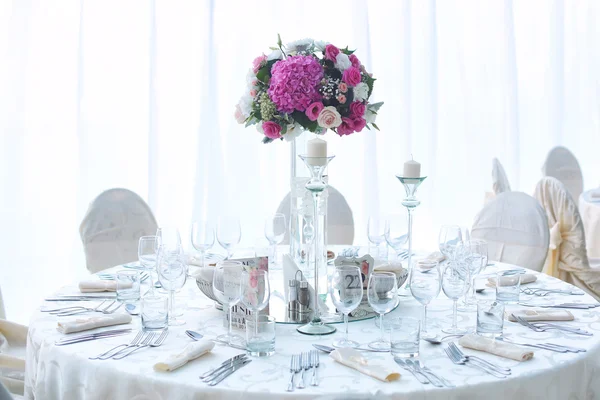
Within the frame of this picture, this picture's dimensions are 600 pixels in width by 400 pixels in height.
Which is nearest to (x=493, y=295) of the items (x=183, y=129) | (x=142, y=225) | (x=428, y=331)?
(x=428, y=331)

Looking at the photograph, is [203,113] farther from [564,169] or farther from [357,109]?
[564,169]

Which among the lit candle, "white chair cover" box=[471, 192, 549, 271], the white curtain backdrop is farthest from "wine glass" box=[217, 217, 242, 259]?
the white curtain backdrop

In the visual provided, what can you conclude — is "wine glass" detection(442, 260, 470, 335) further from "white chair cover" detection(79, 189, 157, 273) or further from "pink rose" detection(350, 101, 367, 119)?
"white chair cover" detection(79, 189, 157, 273)

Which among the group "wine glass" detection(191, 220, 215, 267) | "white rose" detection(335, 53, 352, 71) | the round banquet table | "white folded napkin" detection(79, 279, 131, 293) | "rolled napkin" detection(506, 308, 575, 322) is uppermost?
"white rose" detection(335, 53, 352, 71)

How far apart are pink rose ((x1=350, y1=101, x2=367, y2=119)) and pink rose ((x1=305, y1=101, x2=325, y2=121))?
12 cm

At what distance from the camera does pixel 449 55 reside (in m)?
5.71

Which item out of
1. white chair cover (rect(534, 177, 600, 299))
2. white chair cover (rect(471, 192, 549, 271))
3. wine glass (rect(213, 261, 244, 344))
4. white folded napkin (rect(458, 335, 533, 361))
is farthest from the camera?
white chair cover (rect(534, 177, 600, 299))

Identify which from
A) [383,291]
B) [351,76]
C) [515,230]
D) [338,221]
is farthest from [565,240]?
[383,291]

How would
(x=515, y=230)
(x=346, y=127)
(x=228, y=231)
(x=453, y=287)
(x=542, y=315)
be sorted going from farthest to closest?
(x=515, y=230), (x=228, y=231), (x=346, y=127), (x=542, y=315), (x=453, y=287)

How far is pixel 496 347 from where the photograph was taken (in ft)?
5.69

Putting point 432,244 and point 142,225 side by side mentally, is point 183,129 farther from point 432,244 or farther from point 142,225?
point 432,244

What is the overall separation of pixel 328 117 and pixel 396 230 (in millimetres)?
610

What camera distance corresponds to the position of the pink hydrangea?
83.9 inches

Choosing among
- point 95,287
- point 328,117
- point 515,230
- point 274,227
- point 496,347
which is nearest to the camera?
point 496,347
